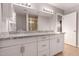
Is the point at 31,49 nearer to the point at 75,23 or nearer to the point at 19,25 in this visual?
the point at 19,25

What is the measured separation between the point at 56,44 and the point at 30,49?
3.24ft

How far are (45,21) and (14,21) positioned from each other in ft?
3.47

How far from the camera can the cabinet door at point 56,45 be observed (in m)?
1.93

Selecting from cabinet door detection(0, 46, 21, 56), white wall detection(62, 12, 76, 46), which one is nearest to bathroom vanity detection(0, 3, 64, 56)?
cabinet door detection(0, 46, 21, 56)

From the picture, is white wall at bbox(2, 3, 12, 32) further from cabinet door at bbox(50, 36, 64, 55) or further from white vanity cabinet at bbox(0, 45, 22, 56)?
cabinet door at bbox(50, 36, 64, 55)

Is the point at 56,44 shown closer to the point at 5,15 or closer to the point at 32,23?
the point at 32,23

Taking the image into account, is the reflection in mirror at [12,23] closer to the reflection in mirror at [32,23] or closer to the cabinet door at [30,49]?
the reflection in mirror at [32,23]

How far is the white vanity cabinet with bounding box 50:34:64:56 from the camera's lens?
1916mm

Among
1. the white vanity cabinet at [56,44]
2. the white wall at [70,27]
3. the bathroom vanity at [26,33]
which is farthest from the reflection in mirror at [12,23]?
the white wall at [70,27]

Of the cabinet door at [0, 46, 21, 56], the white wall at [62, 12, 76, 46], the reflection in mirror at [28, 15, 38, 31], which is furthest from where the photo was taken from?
the white wall at [62, 12, 76, 46]

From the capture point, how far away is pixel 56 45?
6.89 ft

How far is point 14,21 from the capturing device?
1644mm

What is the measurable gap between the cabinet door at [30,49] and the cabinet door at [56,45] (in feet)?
2.01

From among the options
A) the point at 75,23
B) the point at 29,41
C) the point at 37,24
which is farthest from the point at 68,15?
the point at 29,41
